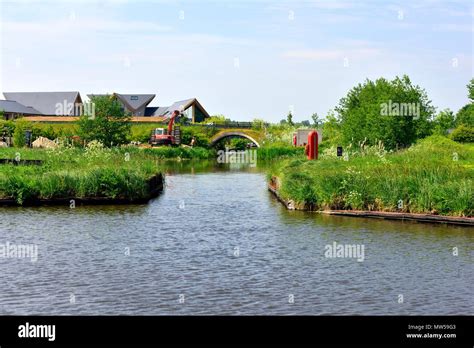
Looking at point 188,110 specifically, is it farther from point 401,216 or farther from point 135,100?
point 401,216

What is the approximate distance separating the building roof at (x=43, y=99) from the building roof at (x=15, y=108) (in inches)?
114

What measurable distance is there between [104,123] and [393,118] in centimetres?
3528

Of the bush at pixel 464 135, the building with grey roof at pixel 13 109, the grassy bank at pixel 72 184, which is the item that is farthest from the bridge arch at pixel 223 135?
the grassy bank at pixel 72 184

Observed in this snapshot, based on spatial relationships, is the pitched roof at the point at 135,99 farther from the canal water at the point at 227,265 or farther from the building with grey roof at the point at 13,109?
the canal water at the point at 227,265

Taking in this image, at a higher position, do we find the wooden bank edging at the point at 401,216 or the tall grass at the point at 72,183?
the tall grass at the point at 72,183

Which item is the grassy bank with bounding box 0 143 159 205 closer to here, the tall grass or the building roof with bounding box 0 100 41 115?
the tall grass

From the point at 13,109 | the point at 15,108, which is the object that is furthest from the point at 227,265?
the point at 15,108

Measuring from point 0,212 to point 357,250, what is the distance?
47.0 ft

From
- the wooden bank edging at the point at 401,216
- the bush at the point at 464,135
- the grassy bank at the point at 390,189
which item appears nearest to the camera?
the wooden bank edging at the point at 401,216

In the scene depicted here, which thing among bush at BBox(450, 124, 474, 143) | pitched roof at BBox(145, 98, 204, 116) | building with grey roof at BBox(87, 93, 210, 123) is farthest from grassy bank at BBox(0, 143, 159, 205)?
building with grey roof at BBox(87, 93, 210, 123)

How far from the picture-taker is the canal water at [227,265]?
14523 millimetres

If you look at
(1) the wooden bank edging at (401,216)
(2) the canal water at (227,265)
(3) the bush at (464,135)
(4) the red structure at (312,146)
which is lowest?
(2) the canal water at (227,265)
